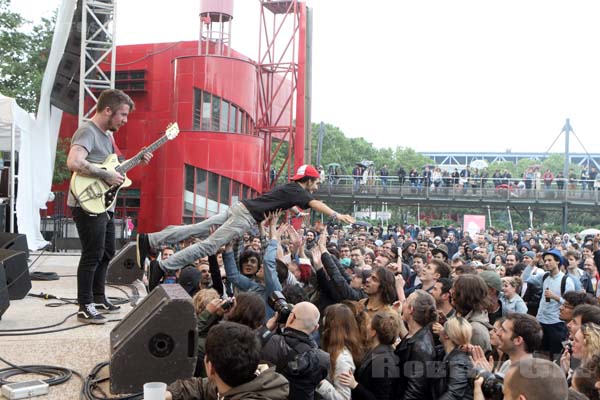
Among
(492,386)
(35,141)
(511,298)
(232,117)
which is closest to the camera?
(492,386)

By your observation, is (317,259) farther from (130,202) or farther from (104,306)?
(130,202)

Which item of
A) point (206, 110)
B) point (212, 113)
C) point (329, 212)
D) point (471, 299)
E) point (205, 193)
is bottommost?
point (471, 299)

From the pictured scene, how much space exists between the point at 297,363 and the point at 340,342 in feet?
2.45

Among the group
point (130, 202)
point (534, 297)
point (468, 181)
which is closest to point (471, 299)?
point (534, 297)

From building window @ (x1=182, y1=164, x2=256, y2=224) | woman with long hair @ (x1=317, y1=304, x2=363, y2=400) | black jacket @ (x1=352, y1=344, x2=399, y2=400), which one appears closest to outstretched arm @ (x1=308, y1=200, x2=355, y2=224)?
woman with long hair @ (x1=317, y1=304, x2=363, y2=400)

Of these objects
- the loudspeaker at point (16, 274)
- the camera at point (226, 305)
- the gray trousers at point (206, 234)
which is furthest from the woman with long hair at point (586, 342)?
the loudspeaker at point (16, 274)

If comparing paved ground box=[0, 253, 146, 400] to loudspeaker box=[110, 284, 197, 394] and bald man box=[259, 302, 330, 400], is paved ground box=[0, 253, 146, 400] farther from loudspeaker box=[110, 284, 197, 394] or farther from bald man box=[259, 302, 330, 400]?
bald man box=[259, 302, 330, 400]

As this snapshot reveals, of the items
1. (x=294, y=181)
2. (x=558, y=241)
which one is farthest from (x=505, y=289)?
(x=558, y=241)

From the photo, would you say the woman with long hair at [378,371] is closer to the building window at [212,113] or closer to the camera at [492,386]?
the camera at [492,386]

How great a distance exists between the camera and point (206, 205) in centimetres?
2352

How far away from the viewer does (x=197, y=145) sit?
23750 mm

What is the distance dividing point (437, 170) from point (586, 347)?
32.1 m

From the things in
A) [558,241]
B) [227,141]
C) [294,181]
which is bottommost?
[558,241]

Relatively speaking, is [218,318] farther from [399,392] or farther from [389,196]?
[389,196]
